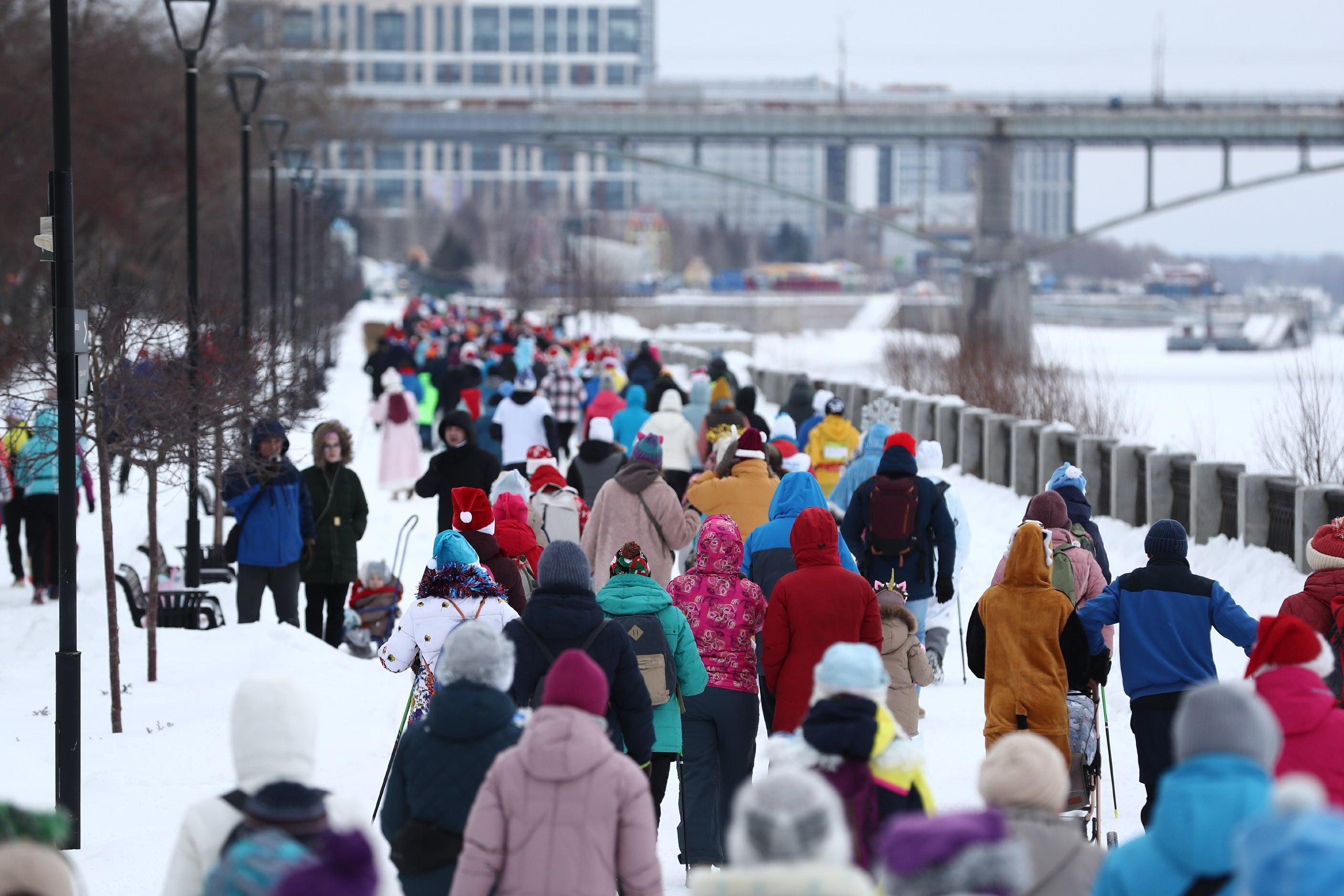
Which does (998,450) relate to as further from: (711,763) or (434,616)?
(434,616)

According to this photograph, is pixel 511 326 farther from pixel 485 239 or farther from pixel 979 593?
pixel 485 239

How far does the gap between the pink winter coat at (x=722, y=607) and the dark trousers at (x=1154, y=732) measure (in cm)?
149

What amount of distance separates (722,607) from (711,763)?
24.0 inches

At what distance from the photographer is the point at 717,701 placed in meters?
7.09

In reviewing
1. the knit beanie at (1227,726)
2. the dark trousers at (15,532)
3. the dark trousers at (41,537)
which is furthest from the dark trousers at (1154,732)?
the dark trousers at (15,532)

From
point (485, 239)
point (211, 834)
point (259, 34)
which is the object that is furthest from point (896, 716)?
point (485, 239)

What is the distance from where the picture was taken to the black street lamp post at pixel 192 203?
1299 cm

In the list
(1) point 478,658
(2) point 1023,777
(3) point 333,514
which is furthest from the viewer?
(3) point 333,514

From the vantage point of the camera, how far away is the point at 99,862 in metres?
7.30

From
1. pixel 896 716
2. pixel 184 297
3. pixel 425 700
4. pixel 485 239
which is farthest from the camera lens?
pixel 485 239

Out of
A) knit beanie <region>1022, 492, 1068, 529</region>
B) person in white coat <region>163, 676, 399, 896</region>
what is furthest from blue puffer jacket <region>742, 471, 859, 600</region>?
person in white coat <region>163, 676, 399, 896</region>

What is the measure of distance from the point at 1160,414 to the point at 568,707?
3407 centimetres

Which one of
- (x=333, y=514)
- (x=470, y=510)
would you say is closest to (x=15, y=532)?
(x=333, y=514)

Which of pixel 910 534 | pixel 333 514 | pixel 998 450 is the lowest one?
pixel 998 450
